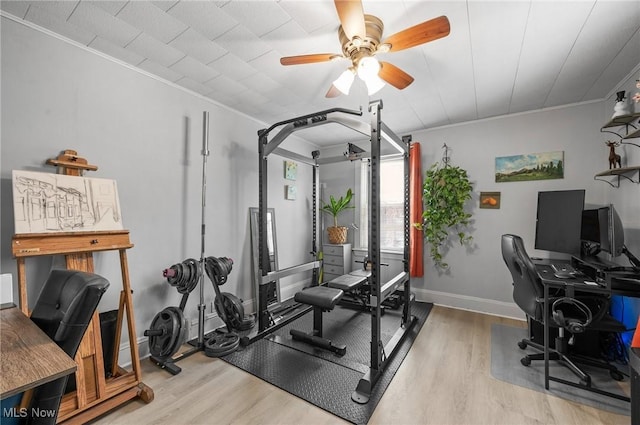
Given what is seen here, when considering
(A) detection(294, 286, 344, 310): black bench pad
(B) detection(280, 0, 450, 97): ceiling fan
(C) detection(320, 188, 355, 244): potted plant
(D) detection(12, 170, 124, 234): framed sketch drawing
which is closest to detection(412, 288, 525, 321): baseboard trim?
(C) detection(320, 188, 355, 244): potted plant

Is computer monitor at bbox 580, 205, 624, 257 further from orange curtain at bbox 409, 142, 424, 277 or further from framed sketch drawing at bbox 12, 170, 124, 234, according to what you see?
framed sketch drawing at bbox 12, 170, 124, 234

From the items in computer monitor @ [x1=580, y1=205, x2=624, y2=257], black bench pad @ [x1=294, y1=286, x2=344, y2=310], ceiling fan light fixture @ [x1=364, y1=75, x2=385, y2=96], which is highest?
→ ceiling fan light fixture @ [x1=364, y1=75, x2=385, y2=96]

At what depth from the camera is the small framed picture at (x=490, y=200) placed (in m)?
3.46

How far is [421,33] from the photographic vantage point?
146cm

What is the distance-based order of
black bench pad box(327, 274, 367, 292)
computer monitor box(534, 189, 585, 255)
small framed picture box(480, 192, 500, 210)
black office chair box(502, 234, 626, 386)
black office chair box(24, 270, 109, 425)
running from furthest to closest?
small framed picture box(480, 192, 500, 210), black bench pad box(327, 274, 367, 292), computer monitor box(534, 189, 585, 255), black office chair box(502, 234, 626, 386), black office chair box(24, 270, 109, 425)

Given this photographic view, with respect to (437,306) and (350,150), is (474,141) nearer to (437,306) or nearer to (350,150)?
(350,150)

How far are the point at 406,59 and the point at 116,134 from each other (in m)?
2.54

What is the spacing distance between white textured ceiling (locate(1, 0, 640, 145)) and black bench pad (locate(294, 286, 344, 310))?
2.09 meters

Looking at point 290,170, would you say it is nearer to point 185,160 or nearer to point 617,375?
point 185,160

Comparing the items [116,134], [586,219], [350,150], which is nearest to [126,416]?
[116,134]

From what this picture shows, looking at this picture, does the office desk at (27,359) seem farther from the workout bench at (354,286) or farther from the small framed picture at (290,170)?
the small framed picture at (290,170)

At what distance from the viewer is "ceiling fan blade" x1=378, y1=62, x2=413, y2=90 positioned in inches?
71.6

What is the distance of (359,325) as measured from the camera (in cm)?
315

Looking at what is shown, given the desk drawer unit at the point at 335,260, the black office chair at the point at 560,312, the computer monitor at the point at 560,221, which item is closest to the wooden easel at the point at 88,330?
the desk drawer unit at the point at 335,260
